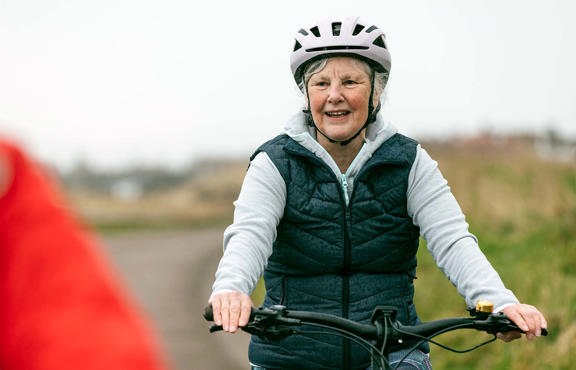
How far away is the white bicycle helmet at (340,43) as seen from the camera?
4102 millimetres

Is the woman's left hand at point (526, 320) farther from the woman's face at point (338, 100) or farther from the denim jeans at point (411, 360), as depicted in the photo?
the woman's face at point (338, 100)

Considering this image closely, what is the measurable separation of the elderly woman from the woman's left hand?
3 centimetres

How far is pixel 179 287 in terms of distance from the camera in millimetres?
17516

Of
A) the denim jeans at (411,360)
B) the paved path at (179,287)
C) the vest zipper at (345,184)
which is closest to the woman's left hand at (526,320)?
the denim jeans at (411,360)

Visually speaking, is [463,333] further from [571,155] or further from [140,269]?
[140,269]

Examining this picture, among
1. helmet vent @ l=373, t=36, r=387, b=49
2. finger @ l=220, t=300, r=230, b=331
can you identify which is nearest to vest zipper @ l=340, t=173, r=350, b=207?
helmet vent @ l=373, t=36, r=387, b=49

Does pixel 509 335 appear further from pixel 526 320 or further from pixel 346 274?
pixel 346 274

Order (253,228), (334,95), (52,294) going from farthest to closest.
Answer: (334,95) < (253,228) < (52,294)

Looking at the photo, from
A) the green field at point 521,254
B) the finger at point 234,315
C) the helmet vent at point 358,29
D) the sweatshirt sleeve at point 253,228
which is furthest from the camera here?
the green field at point 521,254

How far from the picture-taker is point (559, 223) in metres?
11.7

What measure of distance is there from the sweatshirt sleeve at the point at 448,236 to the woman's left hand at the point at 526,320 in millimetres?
138

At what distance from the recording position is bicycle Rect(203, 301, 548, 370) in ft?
10.7

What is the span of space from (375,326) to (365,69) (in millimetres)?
1277

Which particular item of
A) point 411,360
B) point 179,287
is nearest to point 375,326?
point 411,360
